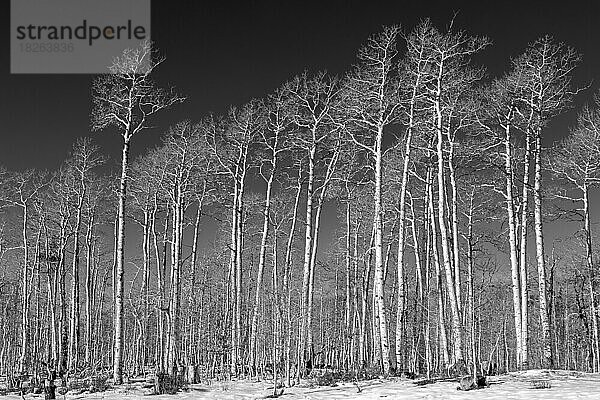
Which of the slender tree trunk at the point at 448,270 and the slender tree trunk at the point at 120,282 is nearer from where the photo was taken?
the slender tree trunk at the point at 448,270

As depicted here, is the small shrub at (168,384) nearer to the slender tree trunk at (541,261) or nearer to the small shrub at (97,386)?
the small shrub at (97,386)

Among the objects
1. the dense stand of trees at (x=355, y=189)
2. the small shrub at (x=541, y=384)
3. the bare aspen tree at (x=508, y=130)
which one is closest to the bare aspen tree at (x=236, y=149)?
the dense stand of trees at (x=355, y=189)

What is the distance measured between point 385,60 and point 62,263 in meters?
18.9

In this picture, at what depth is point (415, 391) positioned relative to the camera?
13.4 meters

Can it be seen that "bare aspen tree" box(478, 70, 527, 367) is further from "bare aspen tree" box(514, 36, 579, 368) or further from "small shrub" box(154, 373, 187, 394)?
"small shrub" box(154, 373, 187, 394)

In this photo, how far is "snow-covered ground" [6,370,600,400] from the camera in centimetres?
1197

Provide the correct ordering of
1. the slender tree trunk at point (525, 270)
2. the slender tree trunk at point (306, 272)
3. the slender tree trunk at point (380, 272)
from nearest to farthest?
the slender tree trunk at point (380, 272) < the slender tree trunk at point (525, 270) < the slender tree trunk at point (306, 272)

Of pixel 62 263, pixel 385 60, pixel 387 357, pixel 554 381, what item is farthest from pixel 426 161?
pixel 62 263

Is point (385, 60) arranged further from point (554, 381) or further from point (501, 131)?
point (554, 381)

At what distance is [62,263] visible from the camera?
93.8 ft

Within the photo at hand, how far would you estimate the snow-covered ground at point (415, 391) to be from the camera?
1197 centimetres

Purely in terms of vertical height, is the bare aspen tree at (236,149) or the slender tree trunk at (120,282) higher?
the bare aspen tree at (236,149)

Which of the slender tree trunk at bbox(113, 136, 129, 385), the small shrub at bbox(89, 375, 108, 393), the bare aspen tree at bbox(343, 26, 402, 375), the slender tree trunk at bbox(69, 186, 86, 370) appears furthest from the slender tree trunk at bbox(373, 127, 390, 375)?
the slender tree trunk at bbox(69, 186, 86, 370)

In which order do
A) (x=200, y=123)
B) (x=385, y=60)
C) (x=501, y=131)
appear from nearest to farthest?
(x=385, y=60)
(x=501, y=131)
(x=200, y=123)
